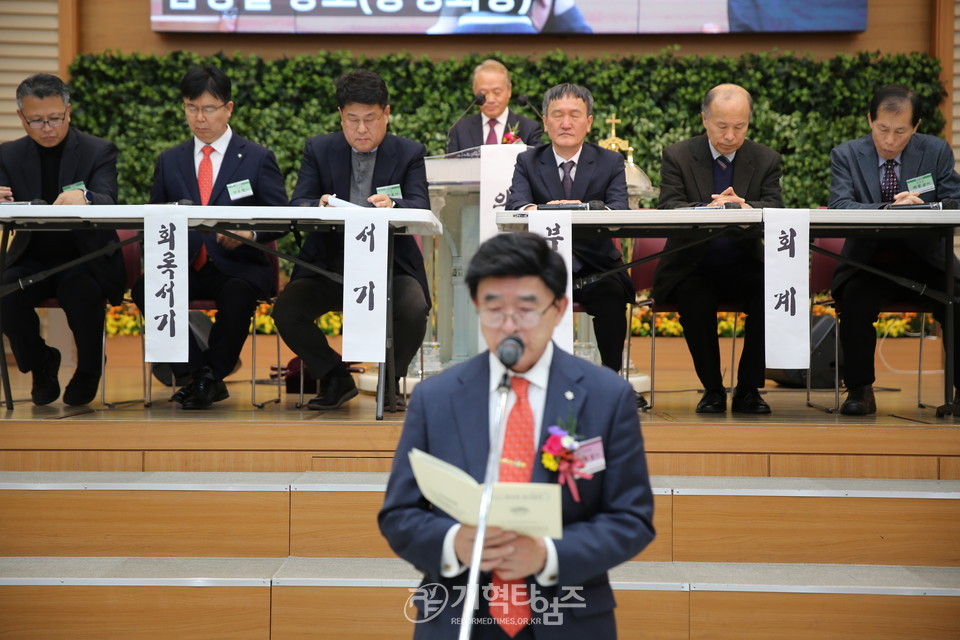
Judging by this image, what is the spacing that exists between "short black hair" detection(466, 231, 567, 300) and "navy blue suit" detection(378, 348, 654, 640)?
0.50 feet

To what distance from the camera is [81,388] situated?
12.8ft

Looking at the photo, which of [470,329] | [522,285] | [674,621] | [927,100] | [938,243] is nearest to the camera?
[522,285]

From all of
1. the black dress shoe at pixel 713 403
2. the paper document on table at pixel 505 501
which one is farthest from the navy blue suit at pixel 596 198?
the paper document on table at pixel 505 501

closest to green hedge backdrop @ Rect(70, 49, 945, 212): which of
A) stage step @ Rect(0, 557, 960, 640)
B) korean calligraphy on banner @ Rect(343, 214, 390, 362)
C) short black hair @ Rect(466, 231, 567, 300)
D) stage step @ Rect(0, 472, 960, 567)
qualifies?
korean calligraphy on banner @ Rect(343, 214, 390, 362)

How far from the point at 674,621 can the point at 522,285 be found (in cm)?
140

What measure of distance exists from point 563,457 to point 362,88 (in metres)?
2.54

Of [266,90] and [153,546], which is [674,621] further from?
[266,90]

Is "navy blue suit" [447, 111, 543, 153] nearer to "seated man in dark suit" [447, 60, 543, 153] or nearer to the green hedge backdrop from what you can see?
"seated man in dark suit" [447, 60, 543, 153]

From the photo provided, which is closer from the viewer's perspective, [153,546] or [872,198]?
[153,546]

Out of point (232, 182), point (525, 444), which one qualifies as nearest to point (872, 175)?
point (232, 182)

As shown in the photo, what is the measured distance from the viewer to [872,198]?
3.91 m

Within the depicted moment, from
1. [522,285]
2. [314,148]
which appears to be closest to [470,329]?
[314,148]

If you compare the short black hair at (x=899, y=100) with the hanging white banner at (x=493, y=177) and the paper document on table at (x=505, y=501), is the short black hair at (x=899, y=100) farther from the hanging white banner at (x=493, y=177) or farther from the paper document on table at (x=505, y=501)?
the paper document on table at (x=505, y=501)

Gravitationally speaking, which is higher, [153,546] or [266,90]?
[266,90]
